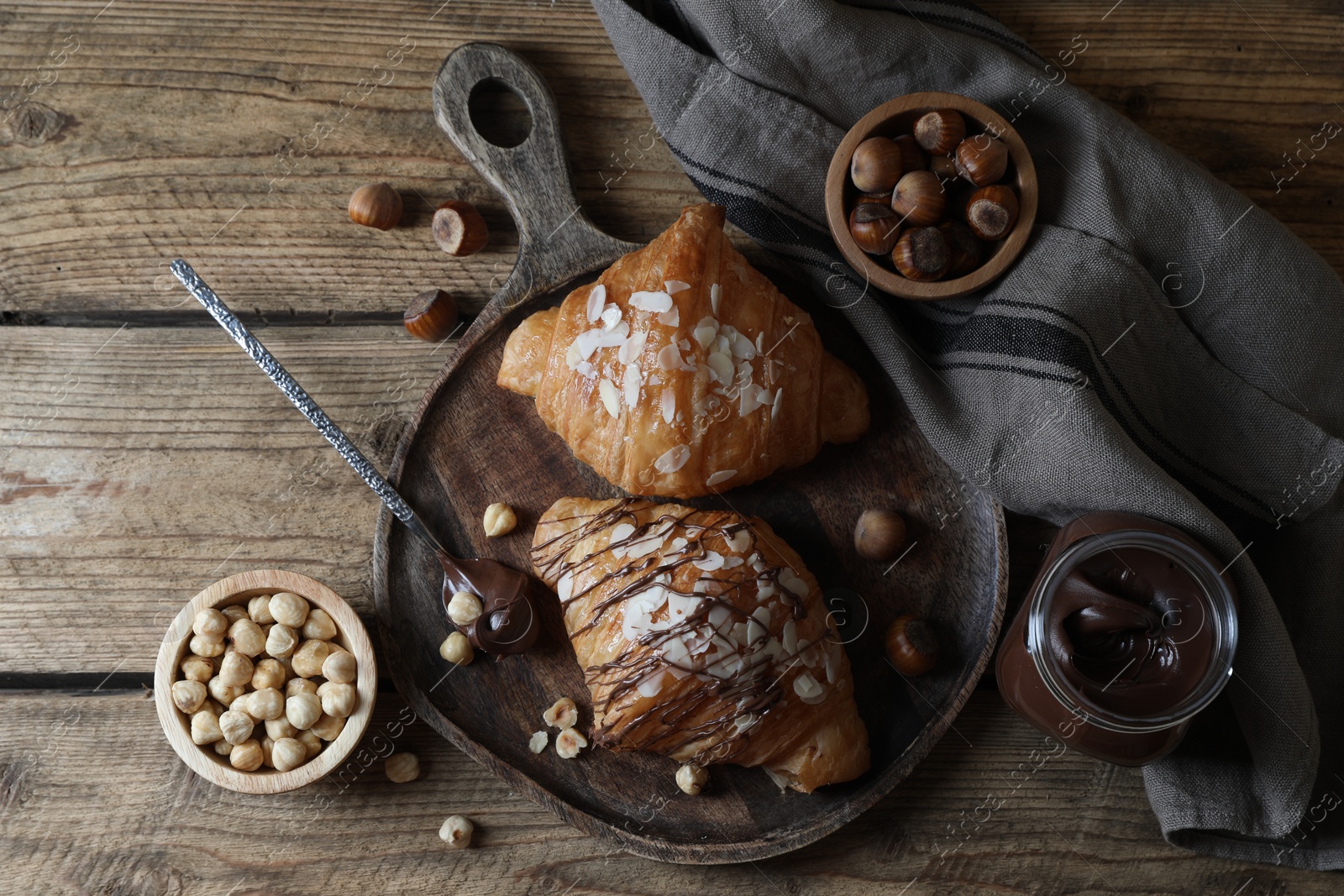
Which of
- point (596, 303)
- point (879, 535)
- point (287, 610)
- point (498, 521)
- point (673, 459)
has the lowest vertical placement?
point (287, 610)

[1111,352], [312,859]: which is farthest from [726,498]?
[312,859]

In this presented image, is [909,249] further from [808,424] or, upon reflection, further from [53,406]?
[53,406]

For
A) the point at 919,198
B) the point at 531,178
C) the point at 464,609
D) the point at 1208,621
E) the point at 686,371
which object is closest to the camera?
the point at 1208,621

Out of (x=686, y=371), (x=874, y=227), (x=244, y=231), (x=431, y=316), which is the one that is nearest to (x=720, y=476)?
(x=686, y=371)

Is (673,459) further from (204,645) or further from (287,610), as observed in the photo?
(204,645)

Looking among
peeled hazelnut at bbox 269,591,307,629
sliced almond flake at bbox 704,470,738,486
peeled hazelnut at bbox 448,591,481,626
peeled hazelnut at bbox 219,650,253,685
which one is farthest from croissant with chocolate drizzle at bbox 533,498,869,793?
peeled hazelnut at bbox 219,650,253,685
